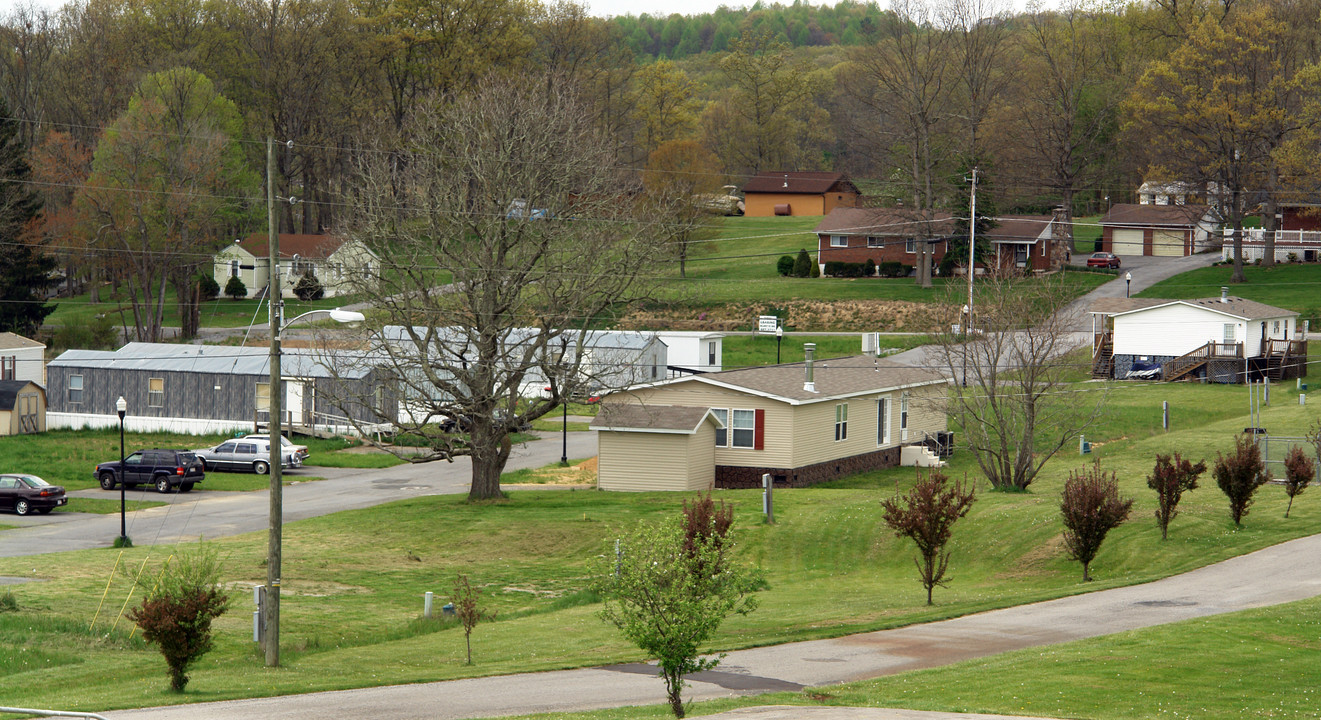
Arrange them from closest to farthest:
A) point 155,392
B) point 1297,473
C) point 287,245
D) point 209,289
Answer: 1. point 1297,473
2. point 155,392
3. point 209,289
4. point 287,245

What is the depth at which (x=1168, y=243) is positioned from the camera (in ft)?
299

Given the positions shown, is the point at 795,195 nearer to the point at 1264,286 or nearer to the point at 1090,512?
the point at 1264,286

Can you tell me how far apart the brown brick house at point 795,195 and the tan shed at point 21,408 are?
69.0 metres

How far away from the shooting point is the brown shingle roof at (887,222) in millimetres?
80125

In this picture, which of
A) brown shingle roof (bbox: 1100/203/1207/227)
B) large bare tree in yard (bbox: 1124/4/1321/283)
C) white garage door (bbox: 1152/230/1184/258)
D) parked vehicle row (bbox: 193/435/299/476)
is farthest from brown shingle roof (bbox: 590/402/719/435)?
white garage door (bbox: 1152/230/1184/258)

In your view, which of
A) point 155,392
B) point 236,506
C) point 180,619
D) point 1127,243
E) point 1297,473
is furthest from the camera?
point 1127,243

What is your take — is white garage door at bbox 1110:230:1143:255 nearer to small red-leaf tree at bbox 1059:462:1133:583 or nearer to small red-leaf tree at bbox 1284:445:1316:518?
small red-leaf tree at bbox 1284:445:1316:518

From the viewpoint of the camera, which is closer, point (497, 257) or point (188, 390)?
point (497, 257)

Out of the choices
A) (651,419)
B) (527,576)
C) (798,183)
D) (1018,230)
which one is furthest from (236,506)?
(798,183)

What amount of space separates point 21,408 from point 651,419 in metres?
33.6

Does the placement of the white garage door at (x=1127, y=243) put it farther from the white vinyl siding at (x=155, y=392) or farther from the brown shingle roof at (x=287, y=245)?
the white vinyl siding at (x=155, y=392)

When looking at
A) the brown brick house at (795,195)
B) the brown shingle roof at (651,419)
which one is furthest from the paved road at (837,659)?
the brown brick house at (795,195)

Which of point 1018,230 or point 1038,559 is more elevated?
point 1018,230

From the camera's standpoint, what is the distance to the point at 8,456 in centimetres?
4844
